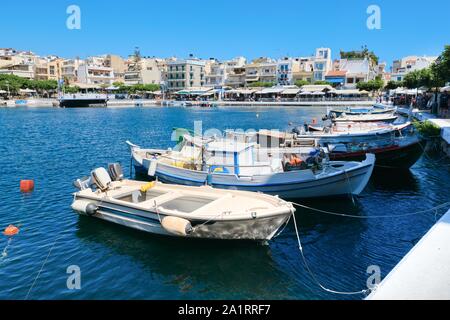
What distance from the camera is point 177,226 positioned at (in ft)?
34.3

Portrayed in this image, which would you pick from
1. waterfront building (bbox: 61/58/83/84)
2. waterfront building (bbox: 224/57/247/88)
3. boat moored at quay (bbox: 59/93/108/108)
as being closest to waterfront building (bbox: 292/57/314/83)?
waterfront building (bbox: 224/57/247/88)

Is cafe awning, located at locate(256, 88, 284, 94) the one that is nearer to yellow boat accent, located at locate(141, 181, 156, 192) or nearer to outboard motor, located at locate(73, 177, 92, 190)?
outboard motor, located at locate(73, 177, 92, 190)

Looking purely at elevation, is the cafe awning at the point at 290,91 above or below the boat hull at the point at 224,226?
above

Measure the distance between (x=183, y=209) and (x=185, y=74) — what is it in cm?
11750

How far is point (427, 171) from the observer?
71.6 ft

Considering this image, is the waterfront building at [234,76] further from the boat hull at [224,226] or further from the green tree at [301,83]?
the boat hull at [224,226]

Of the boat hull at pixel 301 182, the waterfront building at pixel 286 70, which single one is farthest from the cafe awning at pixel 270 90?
the boat hull at pixel 301 182

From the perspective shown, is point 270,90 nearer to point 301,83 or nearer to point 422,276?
point 301,83

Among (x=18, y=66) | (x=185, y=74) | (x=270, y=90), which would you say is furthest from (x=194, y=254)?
(x=18, y=66)

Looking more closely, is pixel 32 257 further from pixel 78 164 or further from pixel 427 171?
pixel 427 171

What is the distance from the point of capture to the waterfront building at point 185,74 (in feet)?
407

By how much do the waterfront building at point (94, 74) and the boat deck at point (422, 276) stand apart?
130276mm

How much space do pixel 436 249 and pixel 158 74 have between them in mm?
134719
